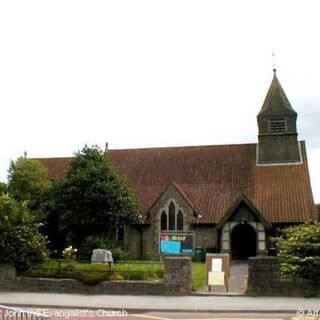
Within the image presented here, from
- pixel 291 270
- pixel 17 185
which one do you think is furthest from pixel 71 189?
pixel 291 270

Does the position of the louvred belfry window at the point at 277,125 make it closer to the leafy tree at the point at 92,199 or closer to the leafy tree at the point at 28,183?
the leafy tree at the point at 92,199

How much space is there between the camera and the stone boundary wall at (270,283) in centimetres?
1903

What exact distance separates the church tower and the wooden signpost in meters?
22.2

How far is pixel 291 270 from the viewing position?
1956cm

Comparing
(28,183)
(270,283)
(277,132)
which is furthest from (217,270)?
(277,132)

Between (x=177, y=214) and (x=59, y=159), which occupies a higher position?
(x=59, y=159)

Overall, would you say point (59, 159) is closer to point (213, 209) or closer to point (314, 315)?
point (213, 209)

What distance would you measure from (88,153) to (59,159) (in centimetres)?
1085

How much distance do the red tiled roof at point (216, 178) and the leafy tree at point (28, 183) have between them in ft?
15.9

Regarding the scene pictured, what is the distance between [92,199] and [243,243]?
11269 mm

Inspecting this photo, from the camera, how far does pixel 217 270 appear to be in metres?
20.5

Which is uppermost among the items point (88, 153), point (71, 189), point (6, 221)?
point (88, 153)

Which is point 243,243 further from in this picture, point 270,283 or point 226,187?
point 270,283

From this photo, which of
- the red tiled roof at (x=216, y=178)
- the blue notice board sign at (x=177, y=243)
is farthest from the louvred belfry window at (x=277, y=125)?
the blue notice board sign at (x=177, y=243)
